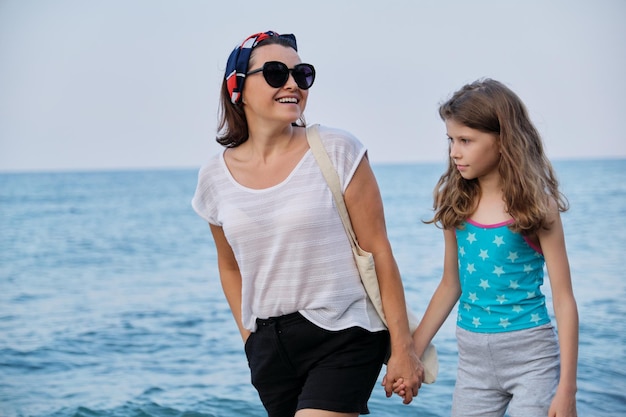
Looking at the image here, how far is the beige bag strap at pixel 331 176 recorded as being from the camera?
272 centimetres

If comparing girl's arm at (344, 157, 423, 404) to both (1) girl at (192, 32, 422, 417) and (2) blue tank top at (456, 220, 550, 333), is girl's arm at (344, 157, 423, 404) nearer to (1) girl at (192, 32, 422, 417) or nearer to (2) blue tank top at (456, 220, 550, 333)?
(1) girl at (192, 32, 422, 417)

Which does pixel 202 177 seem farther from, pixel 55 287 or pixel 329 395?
pixel 55 287

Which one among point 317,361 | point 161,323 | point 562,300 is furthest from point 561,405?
point 161,323

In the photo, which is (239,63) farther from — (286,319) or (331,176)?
(286,319)

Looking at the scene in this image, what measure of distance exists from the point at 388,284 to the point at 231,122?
800mm

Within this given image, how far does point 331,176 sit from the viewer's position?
8.91 feet

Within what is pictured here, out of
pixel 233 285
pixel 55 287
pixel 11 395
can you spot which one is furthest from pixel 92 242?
pixel 233 285

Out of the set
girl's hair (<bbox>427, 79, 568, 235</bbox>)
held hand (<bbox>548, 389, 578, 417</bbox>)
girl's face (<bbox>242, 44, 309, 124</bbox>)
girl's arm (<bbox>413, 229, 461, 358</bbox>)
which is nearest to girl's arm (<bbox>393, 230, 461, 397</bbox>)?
girl's arm (<bbox>413, 229, 461, 358</bbox>)

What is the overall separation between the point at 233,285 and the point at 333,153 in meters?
0.72

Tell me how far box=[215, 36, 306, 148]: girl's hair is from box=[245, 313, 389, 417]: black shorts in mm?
658

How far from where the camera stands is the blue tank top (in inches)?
106

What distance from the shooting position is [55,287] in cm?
1419

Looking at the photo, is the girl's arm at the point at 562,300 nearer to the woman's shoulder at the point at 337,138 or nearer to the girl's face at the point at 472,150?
the girl's face at the point at 472,150

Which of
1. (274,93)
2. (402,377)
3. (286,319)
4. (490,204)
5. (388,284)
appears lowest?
(402,377)
